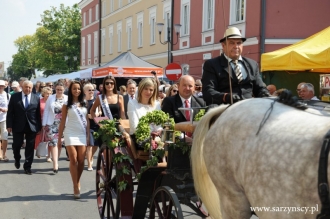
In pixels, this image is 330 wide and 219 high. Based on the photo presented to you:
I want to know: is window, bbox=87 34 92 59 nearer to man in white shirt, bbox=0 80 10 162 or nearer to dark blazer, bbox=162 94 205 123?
man in white shirt, bbox=0 80 10 162

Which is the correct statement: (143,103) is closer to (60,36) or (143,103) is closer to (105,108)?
(105,108)

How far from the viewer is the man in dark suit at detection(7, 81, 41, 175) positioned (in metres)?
11.1

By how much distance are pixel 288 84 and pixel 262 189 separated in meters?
12.4

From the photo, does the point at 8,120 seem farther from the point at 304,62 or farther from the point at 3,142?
the point at 304,62

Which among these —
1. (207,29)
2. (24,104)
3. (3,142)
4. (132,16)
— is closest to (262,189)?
(24,104)

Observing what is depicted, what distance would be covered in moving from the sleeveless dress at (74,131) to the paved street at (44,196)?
0.86 meters

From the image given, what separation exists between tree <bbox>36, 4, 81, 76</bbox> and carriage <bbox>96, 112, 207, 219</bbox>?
200 ft

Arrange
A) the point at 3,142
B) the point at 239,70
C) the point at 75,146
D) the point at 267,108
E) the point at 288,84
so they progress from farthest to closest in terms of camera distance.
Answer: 1. the point at 288,84
2. the point at 3,142
3. the point at 75,146
4. the point at 239,70
5. the point at 267,108

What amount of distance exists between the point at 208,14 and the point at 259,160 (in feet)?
77.2

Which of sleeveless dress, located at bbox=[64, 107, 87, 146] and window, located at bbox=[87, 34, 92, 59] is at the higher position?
window, located at bbox=[87, 34, 92, 59]

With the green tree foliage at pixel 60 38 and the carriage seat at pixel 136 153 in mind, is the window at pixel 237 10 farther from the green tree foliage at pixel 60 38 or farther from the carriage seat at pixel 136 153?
the green tree foliage at pixel 60 38

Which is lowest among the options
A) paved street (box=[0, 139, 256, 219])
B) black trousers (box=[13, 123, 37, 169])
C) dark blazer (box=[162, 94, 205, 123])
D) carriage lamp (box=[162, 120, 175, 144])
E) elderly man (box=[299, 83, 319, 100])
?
paved street (box=[0, 139, 256, 219])

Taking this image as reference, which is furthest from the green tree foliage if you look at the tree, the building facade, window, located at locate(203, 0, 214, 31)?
the building facade

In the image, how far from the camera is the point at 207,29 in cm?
2602
